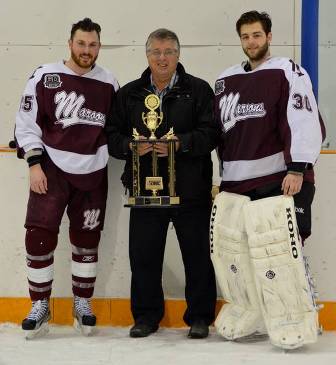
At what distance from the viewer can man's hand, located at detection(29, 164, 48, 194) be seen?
2854mm

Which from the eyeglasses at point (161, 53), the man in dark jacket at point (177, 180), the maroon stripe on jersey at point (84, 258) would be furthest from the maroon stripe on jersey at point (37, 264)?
the eyeglasses at point (161, 53)

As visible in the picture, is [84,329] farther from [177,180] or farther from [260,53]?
[260,53]

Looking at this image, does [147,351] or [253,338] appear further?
[253,338]

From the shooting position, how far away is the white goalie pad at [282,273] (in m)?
2.60

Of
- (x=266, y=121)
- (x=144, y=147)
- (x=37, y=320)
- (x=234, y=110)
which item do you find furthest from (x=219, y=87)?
(x=37, y=320)

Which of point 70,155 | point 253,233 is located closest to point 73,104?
point 70,155

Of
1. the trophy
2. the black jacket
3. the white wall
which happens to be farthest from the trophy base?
the white wall

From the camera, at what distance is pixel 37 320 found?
2.85 meters

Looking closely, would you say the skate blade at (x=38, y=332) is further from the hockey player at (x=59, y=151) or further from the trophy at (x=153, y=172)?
the trophy at (x=153, y=172)

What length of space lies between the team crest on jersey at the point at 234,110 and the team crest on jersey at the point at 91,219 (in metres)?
0.65

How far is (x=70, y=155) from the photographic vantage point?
2.88 m

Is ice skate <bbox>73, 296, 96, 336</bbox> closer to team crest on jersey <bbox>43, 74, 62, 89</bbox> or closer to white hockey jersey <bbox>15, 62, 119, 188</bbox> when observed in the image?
white hockey jersey <bbox>15, 62, 119, 188</bbox>

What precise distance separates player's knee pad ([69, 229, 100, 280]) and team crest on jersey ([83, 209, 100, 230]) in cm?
3

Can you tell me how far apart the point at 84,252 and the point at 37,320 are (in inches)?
13.4
